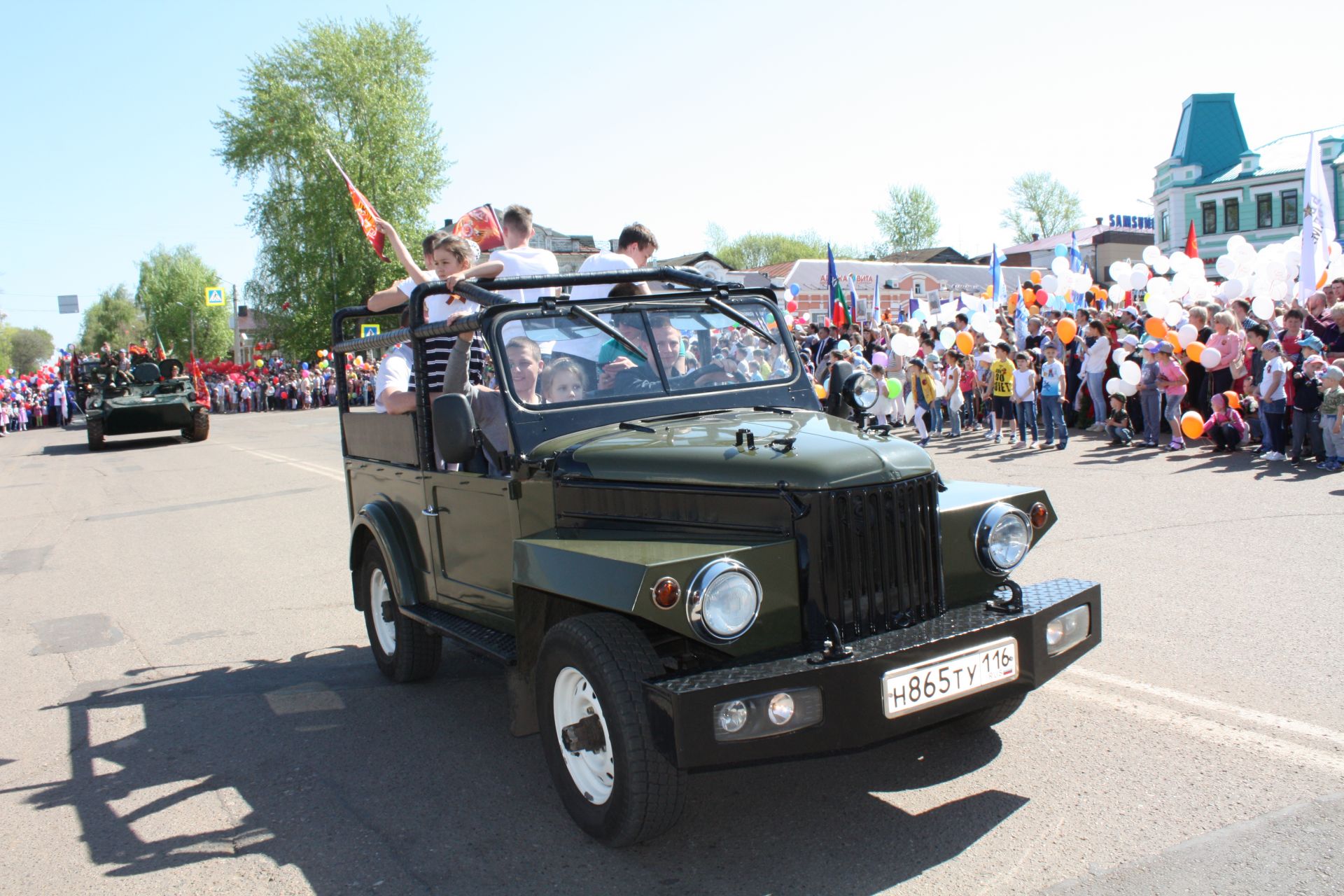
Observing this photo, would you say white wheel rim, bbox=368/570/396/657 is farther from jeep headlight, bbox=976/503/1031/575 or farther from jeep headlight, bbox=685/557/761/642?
jeep headlight, bbox=976/503/1031/575

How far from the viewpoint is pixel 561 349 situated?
430cm

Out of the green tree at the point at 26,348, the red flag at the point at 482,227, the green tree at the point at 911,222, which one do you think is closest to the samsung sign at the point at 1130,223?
the green tree at the point at 911,222

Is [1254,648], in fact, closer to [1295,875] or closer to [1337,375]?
[1295,875]

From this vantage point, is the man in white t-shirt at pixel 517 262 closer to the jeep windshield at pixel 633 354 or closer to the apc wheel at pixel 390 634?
the jeep windshield at pixel 633 354

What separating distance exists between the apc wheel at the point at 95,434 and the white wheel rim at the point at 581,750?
23.6m

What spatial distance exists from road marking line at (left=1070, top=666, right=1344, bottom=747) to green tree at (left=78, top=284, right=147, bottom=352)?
11306 centimetres

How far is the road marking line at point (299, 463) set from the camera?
618 inches

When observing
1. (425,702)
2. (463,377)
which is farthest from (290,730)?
(463,377)

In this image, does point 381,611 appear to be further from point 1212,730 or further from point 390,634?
point 1212,730

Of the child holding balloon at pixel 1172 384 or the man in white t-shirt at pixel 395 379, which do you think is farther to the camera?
the child holding balloon at pixel 1172 384

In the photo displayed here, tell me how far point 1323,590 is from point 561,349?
187 inches

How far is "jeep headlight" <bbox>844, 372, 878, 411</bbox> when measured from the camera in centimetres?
464

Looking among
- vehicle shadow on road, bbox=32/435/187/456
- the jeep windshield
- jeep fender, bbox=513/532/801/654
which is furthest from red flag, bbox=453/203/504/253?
vehicle shadow on road, bbox=32/435/187/456

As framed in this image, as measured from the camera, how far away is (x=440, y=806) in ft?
12.6
